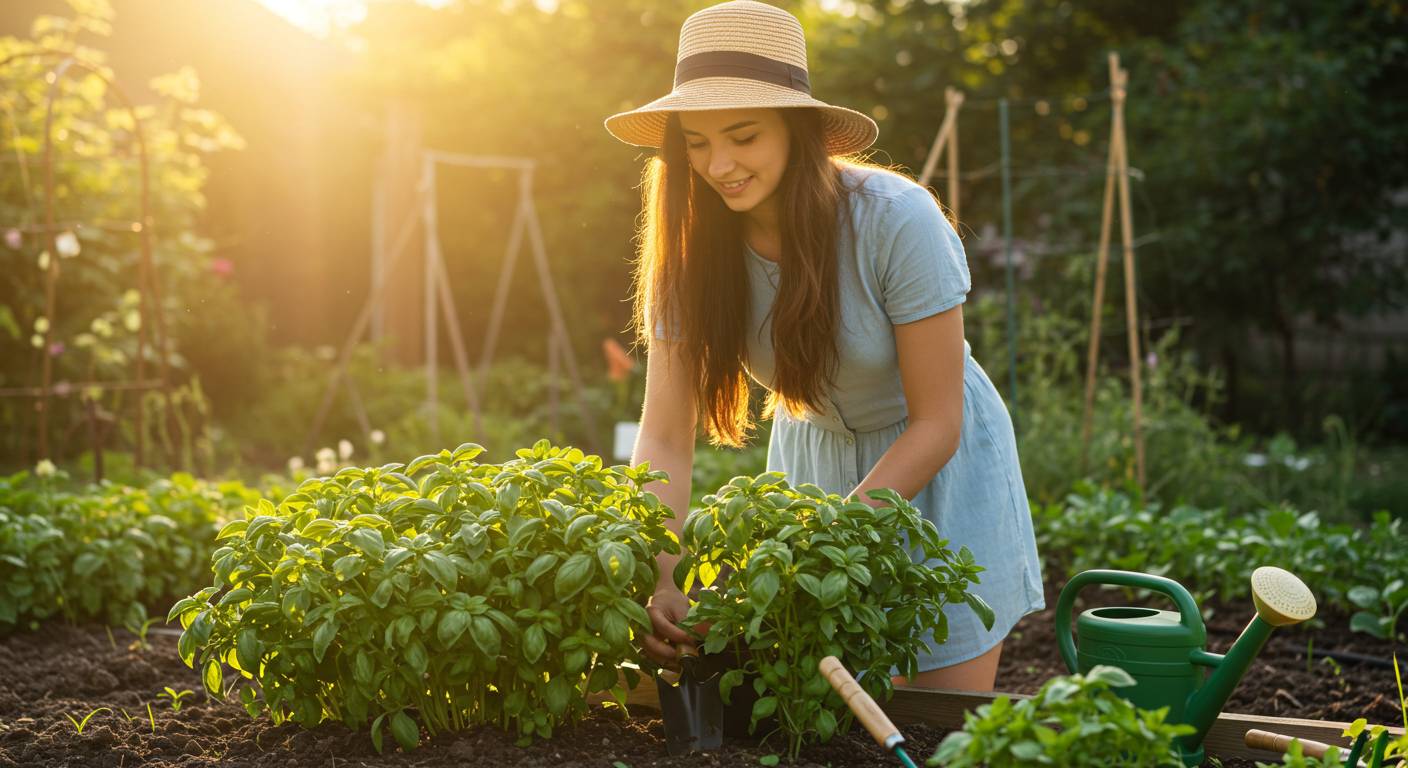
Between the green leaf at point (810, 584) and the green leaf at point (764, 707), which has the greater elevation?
the green leaf at point (810, 584)

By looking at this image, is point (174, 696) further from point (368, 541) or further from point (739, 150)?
point (739, 150)

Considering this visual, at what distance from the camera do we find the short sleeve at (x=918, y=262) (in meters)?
2.00

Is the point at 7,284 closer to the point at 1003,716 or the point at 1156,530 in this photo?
the point at 1156,530

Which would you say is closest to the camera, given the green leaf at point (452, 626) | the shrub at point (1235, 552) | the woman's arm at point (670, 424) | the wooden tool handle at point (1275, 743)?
the wooden tool handle at point (1275, 743)

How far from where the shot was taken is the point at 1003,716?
1.27 meters

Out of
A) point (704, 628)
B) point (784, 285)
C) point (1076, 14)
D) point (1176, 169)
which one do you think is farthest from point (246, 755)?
point (1076, 14)

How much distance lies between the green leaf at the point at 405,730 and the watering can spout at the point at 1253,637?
3.49ft

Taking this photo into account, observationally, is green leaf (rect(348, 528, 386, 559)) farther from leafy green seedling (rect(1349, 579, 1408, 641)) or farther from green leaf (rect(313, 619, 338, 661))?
leafy green seedling (rect(1349, 579, 1408, 641))

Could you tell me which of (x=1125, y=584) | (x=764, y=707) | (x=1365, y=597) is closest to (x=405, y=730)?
(x=764, y=707)

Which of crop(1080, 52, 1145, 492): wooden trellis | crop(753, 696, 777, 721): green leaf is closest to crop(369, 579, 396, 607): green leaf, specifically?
crop(753, 696, 777, 721): green leaf

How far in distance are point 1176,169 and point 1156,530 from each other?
5.18 meters

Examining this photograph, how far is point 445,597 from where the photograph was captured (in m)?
1.66

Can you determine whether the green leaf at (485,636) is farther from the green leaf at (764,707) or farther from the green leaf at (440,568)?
the green leaf at (764,707)

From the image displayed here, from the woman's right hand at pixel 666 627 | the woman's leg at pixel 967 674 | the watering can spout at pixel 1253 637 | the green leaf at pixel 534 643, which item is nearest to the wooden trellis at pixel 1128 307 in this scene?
the woman's leg at pixel 967 674
